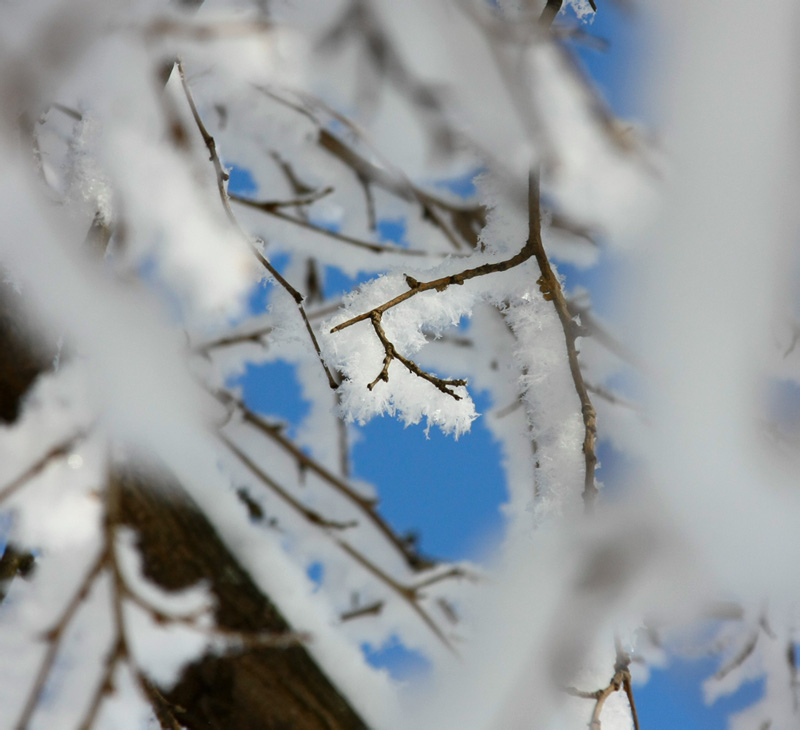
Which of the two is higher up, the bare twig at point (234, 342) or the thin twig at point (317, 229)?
the bare twig at point (234, 342)

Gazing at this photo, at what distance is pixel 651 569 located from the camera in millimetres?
463

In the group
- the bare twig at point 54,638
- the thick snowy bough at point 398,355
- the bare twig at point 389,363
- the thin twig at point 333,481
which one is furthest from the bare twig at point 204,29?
the thin twig at point 333,481

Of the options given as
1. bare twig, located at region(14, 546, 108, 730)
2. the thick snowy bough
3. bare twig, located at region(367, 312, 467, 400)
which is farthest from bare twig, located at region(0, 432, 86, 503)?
bare twig, located at region(367, 312, 467, 400)

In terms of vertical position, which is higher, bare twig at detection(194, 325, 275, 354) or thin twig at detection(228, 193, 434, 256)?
bare twig at detection(194, 325, 275, 354)

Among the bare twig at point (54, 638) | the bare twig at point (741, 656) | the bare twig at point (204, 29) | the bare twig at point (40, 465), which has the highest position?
the bare twig at point (204, 29)

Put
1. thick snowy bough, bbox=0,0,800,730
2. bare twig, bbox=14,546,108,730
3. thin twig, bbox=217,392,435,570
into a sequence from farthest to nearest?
thin twig, bbox=217,392,435,570
bare twig, bbox=14,546,108,730
thick snowy bough, bbox=0,0,800,730

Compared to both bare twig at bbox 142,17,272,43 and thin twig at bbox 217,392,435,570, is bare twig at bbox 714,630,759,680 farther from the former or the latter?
bare twig at bbox 142,17,272,43

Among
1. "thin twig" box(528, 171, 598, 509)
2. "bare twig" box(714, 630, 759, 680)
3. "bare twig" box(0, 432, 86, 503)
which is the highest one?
"bare twig" box(0, 432, 86, 503)

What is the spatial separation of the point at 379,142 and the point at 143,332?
61 cm

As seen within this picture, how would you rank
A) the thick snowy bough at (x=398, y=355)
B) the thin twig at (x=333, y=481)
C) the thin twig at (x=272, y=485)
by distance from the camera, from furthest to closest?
the thin twig at (x=333, y=481) < the thin twig at (x=272, y=485) < the thick snowy bough at (x=398, y=355)

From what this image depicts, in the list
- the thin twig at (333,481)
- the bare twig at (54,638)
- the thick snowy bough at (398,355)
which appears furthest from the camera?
the thin twig at (333,481)

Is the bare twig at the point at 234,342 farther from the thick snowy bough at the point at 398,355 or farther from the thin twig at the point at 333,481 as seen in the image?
the thick snowy bough at the point at 398,355

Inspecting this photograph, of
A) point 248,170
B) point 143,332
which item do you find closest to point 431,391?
point 143,332

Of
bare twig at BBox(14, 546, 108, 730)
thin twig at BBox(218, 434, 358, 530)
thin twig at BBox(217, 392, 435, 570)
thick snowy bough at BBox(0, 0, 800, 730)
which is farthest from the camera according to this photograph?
thin twig at BBox(217, 392, 435, 570)
